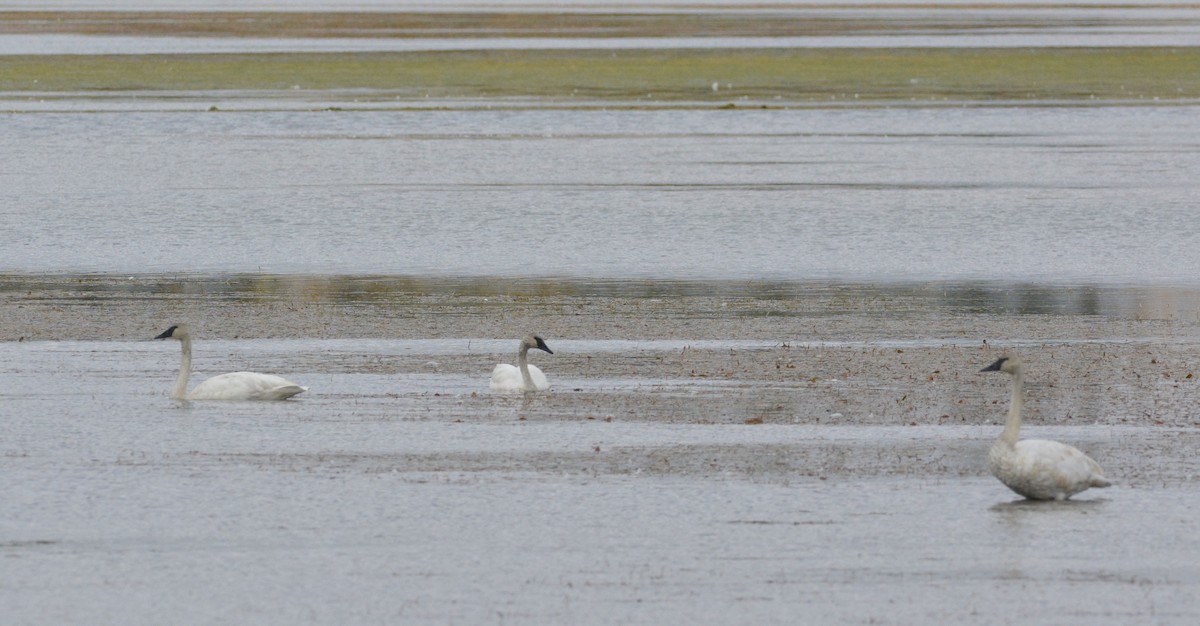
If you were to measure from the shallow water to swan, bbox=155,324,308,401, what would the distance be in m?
0.12

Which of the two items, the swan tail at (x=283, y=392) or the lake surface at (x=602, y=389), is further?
the swan tail at (x=283, y=392)

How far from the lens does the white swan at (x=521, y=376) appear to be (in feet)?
53.3

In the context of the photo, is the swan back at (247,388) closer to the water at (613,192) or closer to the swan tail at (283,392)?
the swan tail at (283,392)

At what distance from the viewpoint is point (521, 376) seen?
641 inches

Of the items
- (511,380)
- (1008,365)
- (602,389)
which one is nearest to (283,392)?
(511,380)

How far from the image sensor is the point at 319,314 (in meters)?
21.2

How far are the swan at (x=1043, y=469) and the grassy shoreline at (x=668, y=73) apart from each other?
131 feet

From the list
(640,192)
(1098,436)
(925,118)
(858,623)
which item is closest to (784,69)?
(925,118)

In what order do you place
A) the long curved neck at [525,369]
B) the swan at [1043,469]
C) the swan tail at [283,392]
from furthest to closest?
the long curved neck at [525,369]
the swan tail at [283,392]
the swan at [1043,469]

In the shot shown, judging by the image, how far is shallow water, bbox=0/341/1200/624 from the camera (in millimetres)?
10250

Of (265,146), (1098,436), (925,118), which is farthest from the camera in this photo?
(925,118)

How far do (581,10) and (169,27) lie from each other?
2405 centimetres

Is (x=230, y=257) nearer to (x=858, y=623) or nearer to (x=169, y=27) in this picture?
(x=858, y=623)

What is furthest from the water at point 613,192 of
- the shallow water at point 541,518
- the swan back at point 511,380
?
the shallow water at point 541,518
